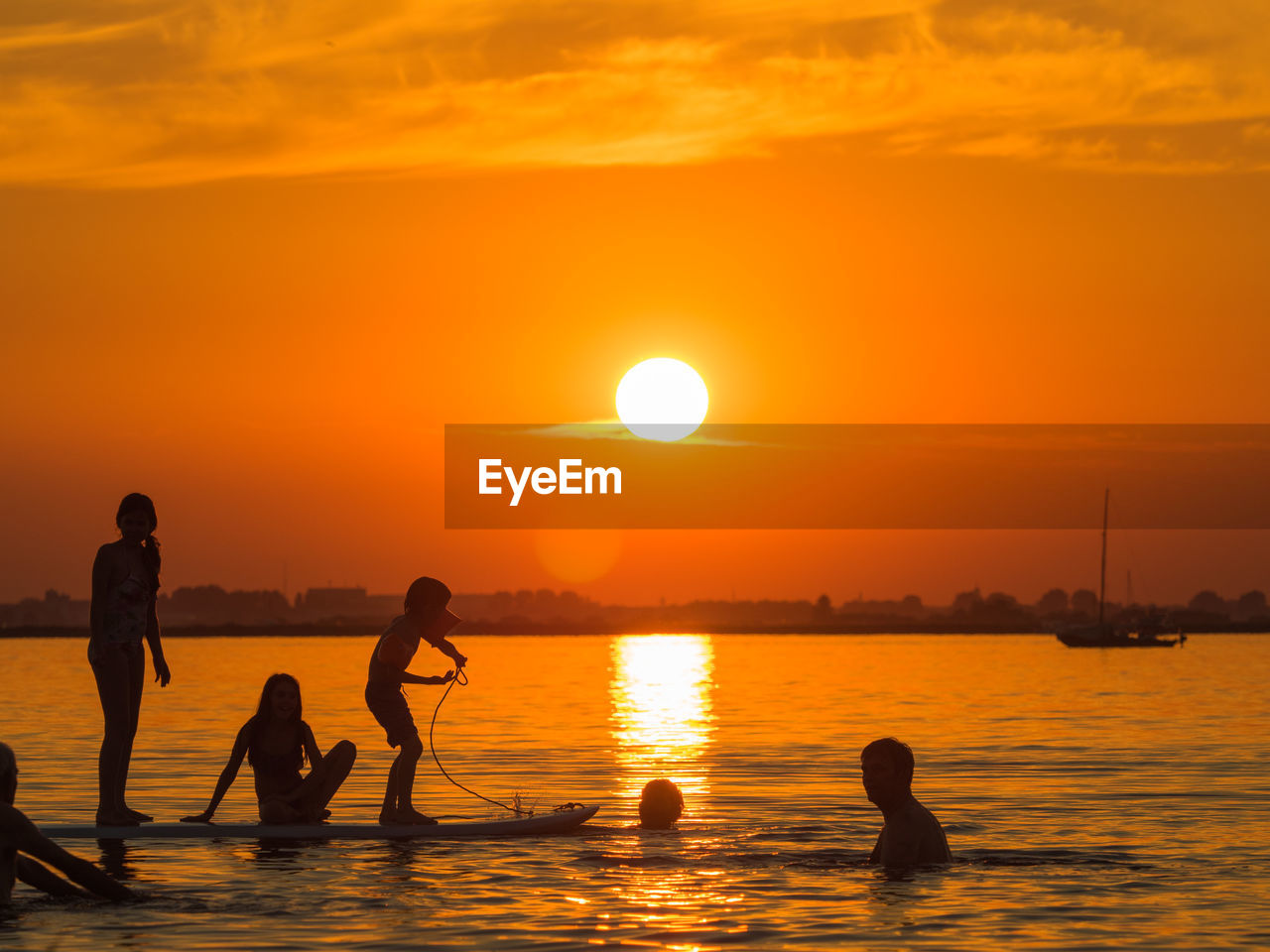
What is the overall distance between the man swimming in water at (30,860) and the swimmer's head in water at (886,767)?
221 inches

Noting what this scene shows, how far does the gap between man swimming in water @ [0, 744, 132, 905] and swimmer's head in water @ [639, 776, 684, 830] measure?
640 centimetres

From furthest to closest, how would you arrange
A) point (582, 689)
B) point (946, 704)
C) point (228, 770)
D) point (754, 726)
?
point (582, 689) → point (946, 704) → point (754, 726) → point (228, 770)

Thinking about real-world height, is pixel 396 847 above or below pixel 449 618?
below

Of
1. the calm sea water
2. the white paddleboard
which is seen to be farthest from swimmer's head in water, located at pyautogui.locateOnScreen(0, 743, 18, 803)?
the white paddleboard

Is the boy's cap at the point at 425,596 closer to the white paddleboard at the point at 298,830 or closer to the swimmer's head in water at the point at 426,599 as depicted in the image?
the swimmer's head in water at the point at 426,599

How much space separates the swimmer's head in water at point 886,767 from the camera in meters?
13.0

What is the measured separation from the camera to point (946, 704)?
51438 mm

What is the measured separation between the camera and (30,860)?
37.8 ft

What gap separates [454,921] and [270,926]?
4.12 feet

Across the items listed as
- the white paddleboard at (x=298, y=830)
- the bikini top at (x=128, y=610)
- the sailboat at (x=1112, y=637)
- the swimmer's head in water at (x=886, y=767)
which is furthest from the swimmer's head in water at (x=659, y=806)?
the sailboat at (x=1112, y=637)

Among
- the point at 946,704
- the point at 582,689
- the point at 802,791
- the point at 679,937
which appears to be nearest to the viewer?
the point at 679,937

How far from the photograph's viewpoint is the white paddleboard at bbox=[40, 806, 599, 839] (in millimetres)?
15711

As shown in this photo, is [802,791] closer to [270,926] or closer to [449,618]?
[449,618]

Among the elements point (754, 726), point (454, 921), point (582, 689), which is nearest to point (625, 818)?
point (454, 921)
